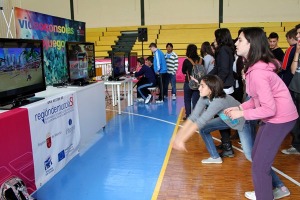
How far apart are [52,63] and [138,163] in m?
2.19

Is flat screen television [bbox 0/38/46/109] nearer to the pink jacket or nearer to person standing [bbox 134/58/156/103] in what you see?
the pink jacket

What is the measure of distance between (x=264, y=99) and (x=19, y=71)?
239cm

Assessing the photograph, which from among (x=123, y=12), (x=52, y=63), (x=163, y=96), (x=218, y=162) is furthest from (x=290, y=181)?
(x=123, y=12)

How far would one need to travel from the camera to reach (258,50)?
6.67ft

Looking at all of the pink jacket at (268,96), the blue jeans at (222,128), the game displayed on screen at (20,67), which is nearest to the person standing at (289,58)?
the blue jeans at (222,128)

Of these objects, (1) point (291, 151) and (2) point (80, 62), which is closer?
(1) point (291, 151)

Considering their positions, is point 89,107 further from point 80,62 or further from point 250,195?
point 250,195

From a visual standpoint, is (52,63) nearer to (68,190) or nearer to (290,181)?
(68,190)

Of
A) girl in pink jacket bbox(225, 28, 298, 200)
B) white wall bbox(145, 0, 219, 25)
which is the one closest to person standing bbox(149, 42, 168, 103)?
girl in pink jacket bbox(225, 28, 298, 200)

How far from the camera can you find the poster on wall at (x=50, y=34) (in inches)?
157

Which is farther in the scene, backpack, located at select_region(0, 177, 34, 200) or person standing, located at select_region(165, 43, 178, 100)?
person standing, located at select_region(165, 43, 178, 100)

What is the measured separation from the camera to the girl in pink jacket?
1.94 m

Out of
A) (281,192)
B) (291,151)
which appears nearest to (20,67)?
(281,192)

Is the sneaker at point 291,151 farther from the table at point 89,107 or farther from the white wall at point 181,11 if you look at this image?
the white wall at point 181,11
